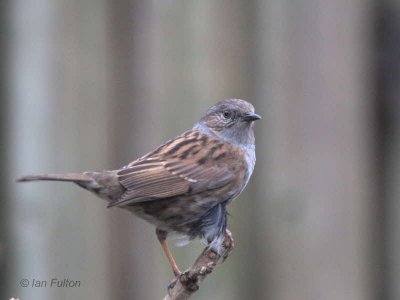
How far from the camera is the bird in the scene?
529 centimetres

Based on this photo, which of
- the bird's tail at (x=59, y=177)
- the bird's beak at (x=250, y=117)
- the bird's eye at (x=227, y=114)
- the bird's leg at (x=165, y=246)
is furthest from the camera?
the bird's eye at (x=227, y=114)

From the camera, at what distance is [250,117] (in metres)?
5.87

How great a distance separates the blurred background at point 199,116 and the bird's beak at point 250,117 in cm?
16

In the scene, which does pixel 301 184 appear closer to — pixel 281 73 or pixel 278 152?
pixel 278 152

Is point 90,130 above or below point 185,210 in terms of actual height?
above

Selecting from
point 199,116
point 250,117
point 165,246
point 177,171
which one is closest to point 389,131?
point 250,117

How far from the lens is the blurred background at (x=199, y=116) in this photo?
19.1 ft

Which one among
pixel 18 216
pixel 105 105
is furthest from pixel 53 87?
pixel 18 216

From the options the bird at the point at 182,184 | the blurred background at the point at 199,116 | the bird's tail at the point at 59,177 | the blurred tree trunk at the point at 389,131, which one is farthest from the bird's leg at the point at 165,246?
the blurred tree trunk at the point at 389,131

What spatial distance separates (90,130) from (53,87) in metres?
0.31

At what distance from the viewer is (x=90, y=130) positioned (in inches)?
233

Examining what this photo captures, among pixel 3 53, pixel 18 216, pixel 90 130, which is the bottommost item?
pixel 18 216

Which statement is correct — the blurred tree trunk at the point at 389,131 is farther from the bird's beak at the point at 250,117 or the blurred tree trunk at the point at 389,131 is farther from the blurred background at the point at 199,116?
the bird's beak at the point at 250,117

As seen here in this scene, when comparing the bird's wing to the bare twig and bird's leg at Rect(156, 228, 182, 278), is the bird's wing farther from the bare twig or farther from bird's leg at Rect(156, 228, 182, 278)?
the bare twig
